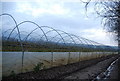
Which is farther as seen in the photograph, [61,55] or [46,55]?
[61,55]

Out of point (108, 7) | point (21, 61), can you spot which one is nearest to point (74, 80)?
point (21, 61)

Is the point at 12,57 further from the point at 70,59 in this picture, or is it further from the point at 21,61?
the point at 70,59

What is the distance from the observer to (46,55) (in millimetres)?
9945

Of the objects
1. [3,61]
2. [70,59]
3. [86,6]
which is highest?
[86,6]

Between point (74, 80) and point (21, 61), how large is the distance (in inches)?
98.5

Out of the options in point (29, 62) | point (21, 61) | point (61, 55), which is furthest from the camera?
point (61, 55)

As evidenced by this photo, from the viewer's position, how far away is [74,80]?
25.1ft

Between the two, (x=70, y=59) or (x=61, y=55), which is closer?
(x=61, y=55)

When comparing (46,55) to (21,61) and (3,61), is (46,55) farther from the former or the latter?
(3,61)

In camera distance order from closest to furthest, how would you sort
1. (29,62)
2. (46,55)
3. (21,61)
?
1. (21,61)
2. (29,62)
3. (46,55)

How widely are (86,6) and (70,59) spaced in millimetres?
7140

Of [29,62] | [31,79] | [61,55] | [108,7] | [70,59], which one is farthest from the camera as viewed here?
[70,59]

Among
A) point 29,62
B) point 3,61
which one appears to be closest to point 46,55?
point 29,62

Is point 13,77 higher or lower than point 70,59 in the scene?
higher
